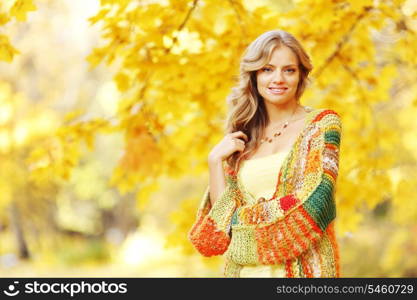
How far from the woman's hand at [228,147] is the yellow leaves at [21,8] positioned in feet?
3.39

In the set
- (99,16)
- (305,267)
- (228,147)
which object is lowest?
(305,267)

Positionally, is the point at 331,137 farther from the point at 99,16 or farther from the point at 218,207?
the point at 99,16

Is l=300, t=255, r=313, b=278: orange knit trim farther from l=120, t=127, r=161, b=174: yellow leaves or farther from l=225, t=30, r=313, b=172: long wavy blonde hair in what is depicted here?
l=120, t=127, r=161, b=174: yellow leaves

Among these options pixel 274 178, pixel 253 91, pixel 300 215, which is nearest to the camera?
pixel 300 215

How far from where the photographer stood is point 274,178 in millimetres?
1912

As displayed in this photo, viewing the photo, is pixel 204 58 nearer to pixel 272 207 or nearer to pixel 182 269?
pixel 272 207

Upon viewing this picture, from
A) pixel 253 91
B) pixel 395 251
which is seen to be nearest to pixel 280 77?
pixel 253 91

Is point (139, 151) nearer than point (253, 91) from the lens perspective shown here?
No

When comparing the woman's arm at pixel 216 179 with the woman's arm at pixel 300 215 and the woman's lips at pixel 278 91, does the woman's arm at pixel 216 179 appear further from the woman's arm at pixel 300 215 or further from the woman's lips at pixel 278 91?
the woman's lips at pixel 278 91

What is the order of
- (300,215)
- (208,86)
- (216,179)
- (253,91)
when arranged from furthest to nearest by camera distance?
(208,86) < (253,91) < (216,179) < (300,215)

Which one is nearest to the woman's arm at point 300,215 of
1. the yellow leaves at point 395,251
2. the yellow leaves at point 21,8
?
the yellow leaves at point 21,8

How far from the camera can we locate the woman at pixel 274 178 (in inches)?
71.6

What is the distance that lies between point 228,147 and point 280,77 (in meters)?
0.27

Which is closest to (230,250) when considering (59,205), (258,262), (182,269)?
(258,262)
